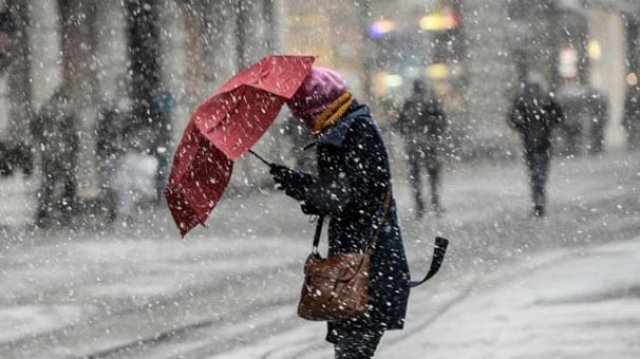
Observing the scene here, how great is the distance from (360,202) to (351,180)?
119 millimetres

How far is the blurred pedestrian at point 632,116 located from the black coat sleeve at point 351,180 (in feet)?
92.1

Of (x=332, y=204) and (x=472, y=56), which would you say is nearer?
(x=332, y=204)

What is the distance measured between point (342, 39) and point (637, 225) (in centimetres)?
1378

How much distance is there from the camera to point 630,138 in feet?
110

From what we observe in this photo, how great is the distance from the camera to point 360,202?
5004 mm

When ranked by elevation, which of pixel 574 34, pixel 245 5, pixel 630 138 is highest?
pixel 245 5

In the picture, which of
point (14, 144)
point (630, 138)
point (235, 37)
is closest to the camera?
point (14, 144)

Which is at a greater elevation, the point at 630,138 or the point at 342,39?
the point at 342,39

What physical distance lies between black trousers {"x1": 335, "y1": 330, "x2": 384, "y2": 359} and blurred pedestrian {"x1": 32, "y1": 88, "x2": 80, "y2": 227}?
11636 millimetres

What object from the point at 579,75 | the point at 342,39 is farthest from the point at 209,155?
the point at 579,75

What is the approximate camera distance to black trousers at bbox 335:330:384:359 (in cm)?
511

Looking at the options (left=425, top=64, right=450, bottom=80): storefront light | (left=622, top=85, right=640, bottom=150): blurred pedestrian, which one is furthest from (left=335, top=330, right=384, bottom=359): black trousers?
(left=622, top=85, right=640, bottom=150): blurred pedestrian

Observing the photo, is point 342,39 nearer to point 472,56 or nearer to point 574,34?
point 472,56

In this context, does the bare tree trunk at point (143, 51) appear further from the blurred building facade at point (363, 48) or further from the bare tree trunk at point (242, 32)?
the bare tree trunk at point (242, 32)
